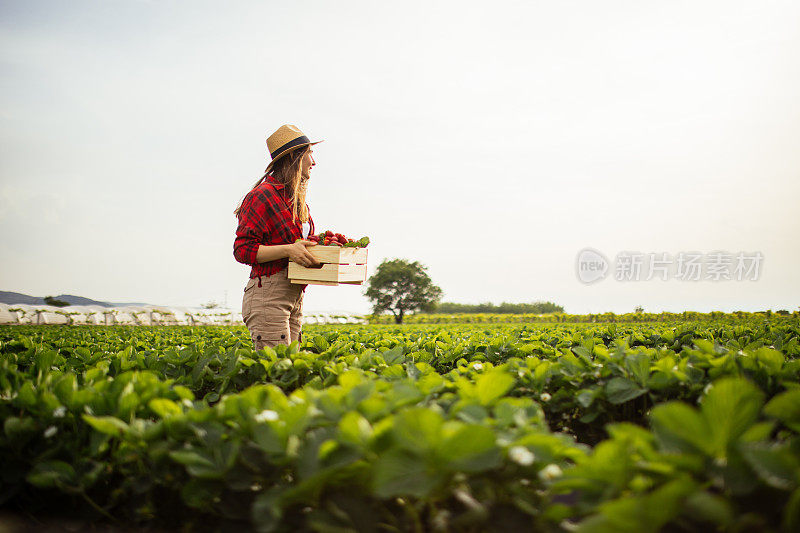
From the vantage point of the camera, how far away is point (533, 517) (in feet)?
4.13

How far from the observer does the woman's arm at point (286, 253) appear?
3.49 metres

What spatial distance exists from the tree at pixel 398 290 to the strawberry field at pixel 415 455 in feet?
215

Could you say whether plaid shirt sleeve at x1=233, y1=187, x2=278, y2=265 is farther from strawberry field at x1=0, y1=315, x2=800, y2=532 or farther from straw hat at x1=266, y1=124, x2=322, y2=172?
strawberry field at x1=0, y1=315, x2=800, y2=532

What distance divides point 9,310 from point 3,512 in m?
39.4

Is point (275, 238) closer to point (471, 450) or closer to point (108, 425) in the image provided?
point (108, 425)

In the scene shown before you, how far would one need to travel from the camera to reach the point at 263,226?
3.61 m

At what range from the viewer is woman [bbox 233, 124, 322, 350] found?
3.56 metres

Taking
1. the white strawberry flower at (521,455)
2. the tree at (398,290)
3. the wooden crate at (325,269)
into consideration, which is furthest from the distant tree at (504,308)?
the white strawberry flower at (521,455)

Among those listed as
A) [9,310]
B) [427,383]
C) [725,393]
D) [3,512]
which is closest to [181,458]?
[427,383]

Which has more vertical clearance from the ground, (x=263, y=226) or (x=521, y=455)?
(x=263, y=226)

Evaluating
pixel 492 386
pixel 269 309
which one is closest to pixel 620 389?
pixel 492 386

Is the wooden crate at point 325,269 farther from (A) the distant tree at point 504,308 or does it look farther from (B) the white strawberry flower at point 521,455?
(A) the distant tree at point 504,308

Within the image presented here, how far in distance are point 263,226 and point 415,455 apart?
9.40 feet

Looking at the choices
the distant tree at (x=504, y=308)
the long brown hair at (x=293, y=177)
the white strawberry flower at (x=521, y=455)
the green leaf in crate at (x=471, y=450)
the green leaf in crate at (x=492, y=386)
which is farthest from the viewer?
the distant tree at (x=504, y=308)
